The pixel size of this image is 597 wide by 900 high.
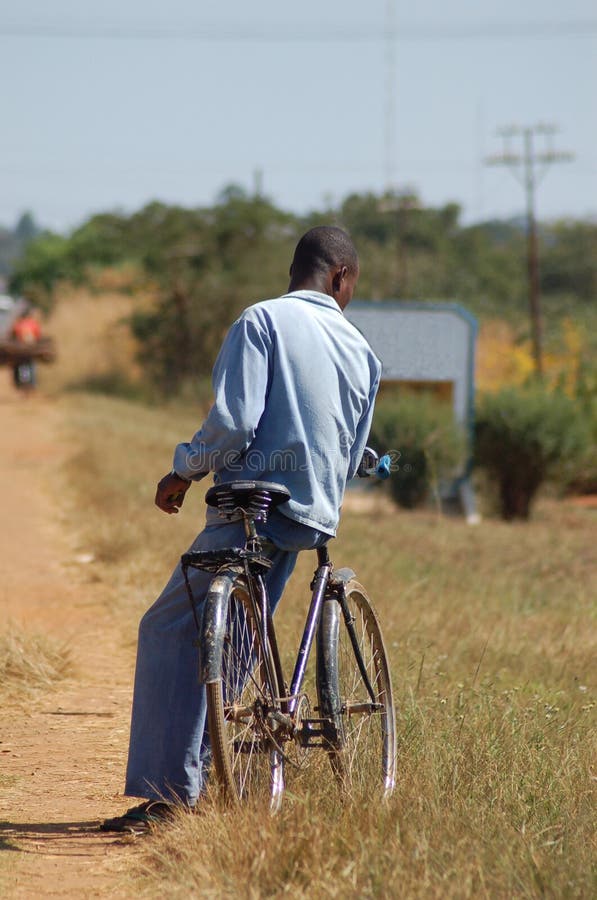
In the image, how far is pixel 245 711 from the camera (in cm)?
395

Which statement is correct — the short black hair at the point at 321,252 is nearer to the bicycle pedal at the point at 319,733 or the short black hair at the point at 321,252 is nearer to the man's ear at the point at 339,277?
the man's ear at the point at 339,277

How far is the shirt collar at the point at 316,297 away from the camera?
4.18m

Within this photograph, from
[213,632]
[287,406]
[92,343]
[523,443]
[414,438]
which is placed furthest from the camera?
[92,343]

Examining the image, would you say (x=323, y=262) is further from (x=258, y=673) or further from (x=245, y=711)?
(x=245, y=711)

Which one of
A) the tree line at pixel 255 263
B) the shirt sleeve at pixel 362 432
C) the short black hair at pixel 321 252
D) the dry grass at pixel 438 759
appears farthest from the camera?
the tree line at pixel 255 263

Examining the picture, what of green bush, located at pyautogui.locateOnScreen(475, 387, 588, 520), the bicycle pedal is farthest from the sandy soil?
green bush, located at pyautogui.locateOnScreen(475, 387, 588, 520)

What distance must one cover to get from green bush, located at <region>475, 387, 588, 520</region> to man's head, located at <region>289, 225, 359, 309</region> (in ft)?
58.2

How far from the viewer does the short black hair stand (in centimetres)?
422

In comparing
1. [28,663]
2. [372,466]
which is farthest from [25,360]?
[372,466]

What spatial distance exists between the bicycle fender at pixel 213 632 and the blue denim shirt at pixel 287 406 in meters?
0.36

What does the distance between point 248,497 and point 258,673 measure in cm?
55

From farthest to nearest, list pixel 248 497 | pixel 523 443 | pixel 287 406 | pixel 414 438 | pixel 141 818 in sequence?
pixel 523 443 < pixel 414 438 < pixel 141 818 < pixel 287 406 < pixel 248 497

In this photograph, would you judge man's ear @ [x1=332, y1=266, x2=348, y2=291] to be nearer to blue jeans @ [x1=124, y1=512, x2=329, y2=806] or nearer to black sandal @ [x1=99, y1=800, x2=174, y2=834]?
blue jeans @ [x1=124, y1=512, x2=329, y2=806]

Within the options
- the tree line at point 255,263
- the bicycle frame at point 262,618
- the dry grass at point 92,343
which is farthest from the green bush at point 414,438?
the dry grass at point 92,343
